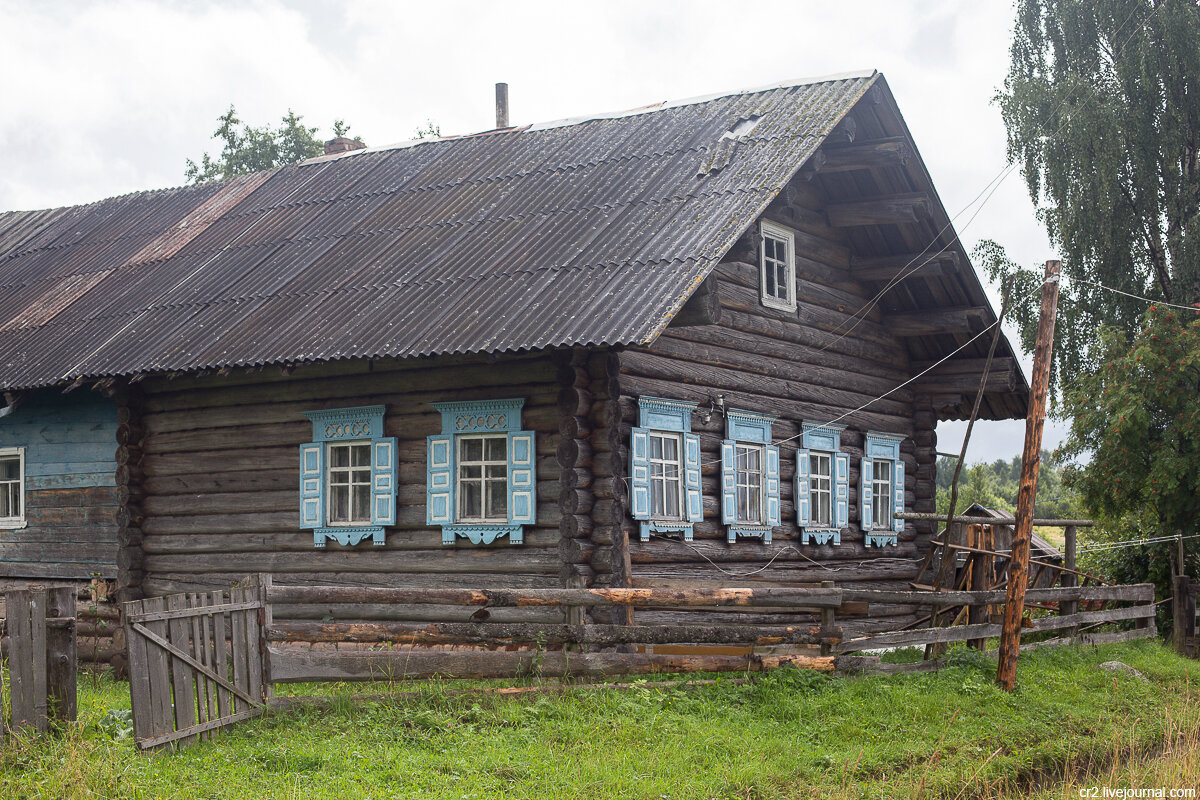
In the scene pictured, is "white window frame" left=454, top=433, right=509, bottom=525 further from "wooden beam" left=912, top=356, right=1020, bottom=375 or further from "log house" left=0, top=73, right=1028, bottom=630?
"wooden beam" left=912, top=356, right=1020, bottom=375

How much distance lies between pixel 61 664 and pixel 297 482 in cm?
551

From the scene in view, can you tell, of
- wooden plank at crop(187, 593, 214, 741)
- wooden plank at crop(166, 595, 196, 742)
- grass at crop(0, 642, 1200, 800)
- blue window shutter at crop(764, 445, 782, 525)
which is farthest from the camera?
blue window shutter at crop(764, 445, 782, 525)

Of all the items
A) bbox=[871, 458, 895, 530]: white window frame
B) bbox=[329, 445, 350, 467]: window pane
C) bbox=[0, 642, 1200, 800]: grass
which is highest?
bbox=[329, 445, 350, 467]: window pane

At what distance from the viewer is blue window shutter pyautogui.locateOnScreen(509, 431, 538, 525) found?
12.1m

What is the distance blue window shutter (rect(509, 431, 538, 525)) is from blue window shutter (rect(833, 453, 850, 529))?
5073 millimetres

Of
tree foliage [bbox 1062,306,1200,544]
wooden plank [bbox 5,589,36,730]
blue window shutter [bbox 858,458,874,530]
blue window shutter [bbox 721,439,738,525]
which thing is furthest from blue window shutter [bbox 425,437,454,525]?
tree foliage [bbox 1062,306,1200,544]

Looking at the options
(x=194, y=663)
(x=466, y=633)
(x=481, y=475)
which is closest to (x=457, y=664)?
(x=466, y=633)

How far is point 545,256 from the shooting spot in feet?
43.6

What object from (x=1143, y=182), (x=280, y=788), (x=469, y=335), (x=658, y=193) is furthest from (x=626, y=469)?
(x=1143, y=182)

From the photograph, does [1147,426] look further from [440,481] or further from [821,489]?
[440,481]

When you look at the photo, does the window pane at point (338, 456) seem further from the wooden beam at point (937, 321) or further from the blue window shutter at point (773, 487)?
the wooden beam at point (937, 321)

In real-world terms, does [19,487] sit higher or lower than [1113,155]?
lower

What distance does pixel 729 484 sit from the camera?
13.6 metres

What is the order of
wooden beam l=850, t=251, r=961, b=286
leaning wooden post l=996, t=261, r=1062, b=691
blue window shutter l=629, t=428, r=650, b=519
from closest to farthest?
leaning wooden post l=996, t=261, r=1062, b=691, blue window shutter l=629, t=428, r=650, b=519, wooden beam l=850, t=251, r=961, b=286
